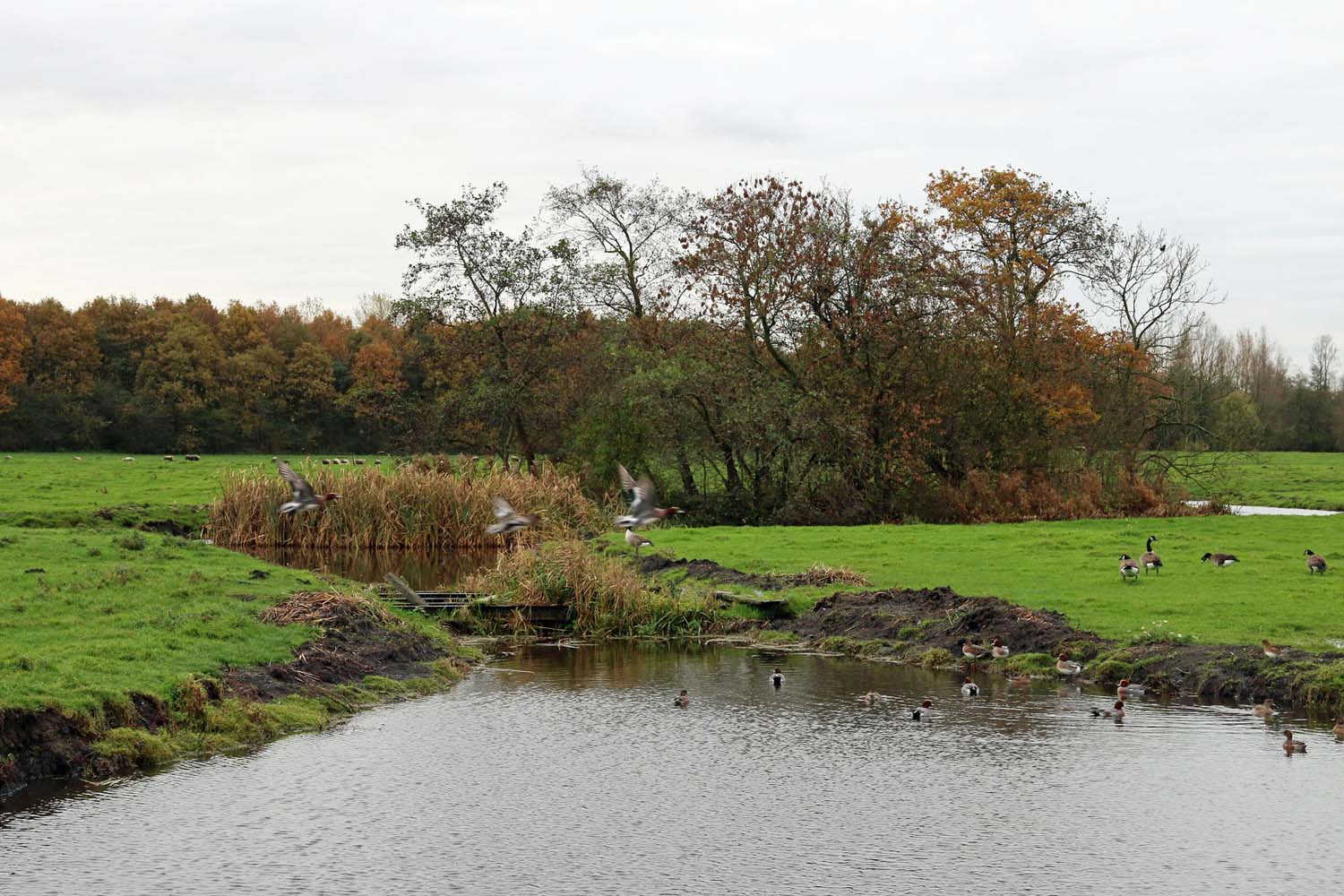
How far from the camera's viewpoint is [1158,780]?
1441 centimetres

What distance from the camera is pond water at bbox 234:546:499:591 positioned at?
3444 centimetres

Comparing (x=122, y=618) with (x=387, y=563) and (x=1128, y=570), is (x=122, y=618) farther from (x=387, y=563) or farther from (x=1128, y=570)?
(x=1128, y=570)

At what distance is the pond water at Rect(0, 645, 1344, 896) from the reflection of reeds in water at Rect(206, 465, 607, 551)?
23.3 metres

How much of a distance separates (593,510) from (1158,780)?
30.8 metres

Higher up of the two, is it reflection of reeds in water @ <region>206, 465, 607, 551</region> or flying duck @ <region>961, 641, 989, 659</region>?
reflection of reeds in water @ <region>206, 465, 607, 551</region>

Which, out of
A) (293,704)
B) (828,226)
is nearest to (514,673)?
(293,704)

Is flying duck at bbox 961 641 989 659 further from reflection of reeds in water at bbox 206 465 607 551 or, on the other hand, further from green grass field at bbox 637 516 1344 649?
reflection of reeds in water at bbox 206 465 607 551

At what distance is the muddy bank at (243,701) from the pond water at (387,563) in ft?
29.1

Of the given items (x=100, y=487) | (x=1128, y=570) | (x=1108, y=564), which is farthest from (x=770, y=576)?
(x=100, y=487)

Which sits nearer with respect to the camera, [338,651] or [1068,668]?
[1068,668]

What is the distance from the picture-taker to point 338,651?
69.0 feet

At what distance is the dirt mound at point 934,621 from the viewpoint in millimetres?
22130

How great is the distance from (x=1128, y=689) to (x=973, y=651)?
3.14m

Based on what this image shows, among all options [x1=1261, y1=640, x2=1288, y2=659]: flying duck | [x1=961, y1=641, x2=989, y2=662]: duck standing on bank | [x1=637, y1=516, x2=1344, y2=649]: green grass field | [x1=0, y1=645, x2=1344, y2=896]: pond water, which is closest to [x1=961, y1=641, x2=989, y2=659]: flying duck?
[x1=961, y1=641, x2=989, y2=662]: duck standing on bank
